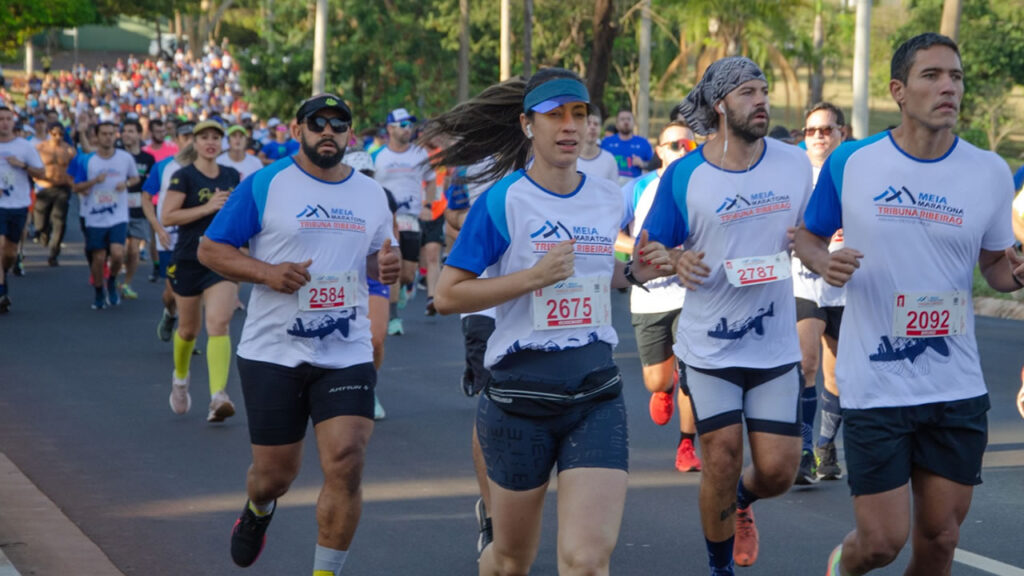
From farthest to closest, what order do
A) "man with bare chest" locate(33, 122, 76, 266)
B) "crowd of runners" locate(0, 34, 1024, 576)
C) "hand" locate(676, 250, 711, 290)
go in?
"man with bare chest" locate(33, 122, 76, 266), "hand" locate(676, 250, 711, 290), "crowd of runners" locate(0, 34, 1024, 576)

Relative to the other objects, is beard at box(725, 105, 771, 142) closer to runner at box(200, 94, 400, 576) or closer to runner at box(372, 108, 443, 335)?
runner at box(200, 94, 400, 576)

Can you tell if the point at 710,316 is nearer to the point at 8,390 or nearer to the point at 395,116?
the point at 8,390

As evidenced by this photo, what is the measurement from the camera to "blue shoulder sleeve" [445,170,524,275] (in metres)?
4.92

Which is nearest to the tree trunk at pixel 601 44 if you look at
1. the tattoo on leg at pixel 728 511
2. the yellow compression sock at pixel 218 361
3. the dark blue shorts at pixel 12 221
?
the dark blue shorts at pixel 12 221

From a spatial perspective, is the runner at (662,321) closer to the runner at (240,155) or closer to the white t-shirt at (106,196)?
the runner at (240,155)

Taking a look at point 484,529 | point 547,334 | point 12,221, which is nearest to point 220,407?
point 484,529

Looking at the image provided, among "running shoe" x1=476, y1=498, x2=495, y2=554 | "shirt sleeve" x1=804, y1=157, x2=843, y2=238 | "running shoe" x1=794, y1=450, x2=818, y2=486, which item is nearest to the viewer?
"shirt sleeve" x1=804, y1=157, x2=843, y2=238

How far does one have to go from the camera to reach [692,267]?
5.59 metres

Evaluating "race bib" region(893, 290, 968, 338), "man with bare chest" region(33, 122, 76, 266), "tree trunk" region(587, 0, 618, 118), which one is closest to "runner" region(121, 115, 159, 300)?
"man with bare chest" region(33, 122, 76, 266)

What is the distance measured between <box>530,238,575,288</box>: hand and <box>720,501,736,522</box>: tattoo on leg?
1.51 metres

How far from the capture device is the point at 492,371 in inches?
197

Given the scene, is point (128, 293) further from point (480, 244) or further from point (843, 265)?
point (843, 265)

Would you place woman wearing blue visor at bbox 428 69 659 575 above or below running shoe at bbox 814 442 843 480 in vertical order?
above

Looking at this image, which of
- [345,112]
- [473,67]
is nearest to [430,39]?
[473,67]
